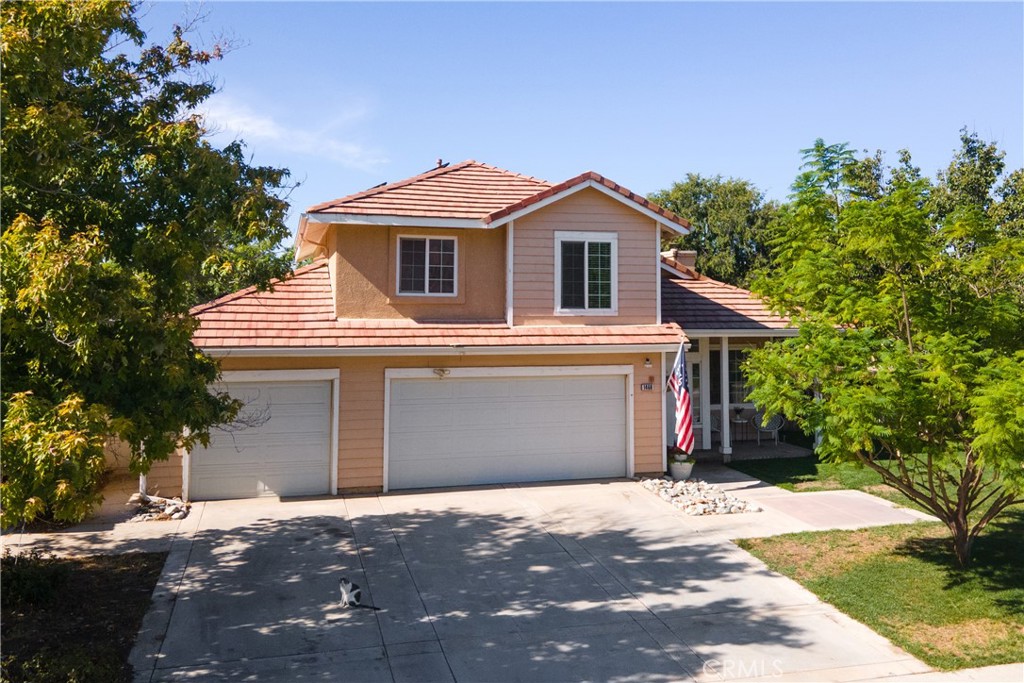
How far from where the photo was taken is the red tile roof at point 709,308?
647 inches

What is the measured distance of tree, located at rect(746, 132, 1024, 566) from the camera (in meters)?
8.18

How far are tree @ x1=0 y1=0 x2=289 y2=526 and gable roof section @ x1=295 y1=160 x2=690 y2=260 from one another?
4299 millimetres

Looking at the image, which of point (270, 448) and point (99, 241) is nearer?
point (99, 241)

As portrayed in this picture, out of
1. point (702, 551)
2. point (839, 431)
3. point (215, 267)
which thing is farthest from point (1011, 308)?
point (215, 267)

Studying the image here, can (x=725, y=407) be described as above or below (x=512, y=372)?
below

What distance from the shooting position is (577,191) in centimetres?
1461

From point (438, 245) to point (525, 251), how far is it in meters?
1.77

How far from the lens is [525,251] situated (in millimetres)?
14547

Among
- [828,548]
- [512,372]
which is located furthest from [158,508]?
[828,548]

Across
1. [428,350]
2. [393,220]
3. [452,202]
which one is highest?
[452,202]

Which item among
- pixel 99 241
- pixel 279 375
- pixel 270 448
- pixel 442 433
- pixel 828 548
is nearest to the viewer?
pixel 99 241

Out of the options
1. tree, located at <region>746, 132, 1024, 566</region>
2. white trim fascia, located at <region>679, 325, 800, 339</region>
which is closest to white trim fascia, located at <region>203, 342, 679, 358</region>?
white trim fascia, located at <region>679, 325, 800, 339</region>

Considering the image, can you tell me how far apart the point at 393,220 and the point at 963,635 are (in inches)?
430

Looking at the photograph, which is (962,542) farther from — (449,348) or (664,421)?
(449,348)
